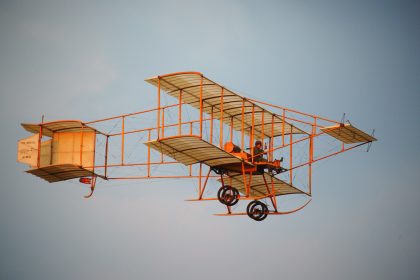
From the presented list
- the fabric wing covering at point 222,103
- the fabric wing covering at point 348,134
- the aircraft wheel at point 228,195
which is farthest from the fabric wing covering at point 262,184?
the fabric wing covering at point 348,134

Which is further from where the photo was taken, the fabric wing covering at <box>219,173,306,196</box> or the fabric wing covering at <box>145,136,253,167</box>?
the fabric wing covering at <box>219,173,306,196</box>

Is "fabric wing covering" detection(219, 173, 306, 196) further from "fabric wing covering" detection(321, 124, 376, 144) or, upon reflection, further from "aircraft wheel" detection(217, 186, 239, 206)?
Result: "fabric wing covering" detection(321, 124, 376, 144)

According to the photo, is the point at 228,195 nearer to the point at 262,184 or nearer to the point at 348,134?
the point at 262,184

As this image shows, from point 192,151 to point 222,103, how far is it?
2460 mm

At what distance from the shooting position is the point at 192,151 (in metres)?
38.2

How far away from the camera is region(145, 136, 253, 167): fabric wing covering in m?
37.2

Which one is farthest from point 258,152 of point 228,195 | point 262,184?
point 262,184

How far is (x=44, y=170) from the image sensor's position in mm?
43812

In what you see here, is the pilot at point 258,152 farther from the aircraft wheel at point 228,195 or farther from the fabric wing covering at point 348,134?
the fabric wing covering at point 348,134

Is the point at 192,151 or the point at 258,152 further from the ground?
the point at 258,152

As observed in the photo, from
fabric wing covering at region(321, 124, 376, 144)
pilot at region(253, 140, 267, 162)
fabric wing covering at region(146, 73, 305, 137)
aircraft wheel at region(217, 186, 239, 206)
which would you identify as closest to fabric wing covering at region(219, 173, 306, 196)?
pilot at region(253, 140, 267, 162)

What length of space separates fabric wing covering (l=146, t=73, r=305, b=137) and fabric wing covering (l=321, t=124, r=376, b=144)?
217 cm

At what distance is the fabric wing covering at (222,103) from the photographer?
38625mm

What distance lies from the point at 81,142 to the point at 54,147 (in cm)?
146
